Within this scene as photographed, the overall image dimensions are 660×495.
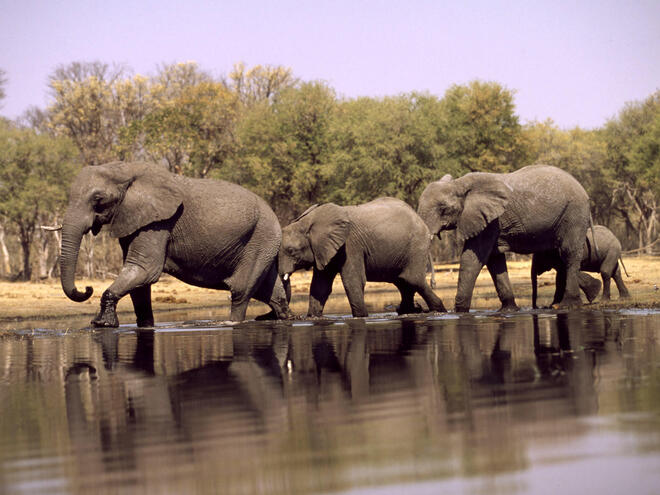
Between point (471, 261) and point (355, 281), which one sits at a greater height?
point (471, 261)

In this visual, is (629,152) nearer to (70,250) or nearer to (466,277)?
(466,277)

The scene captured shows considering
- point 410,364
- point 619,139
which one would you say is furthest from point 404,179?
point 410,364

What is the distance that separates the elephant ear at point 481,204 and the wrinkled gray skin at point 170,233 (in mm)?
3402

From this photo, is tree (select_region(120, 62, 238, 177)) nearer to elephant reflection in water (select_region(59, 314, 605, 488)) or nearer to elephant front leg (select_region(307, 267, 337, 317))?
elephant front leg (select_region(307, 267, 337, 317))

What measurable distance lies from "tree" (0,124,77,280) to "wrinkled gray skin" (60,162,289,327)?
36.4 m

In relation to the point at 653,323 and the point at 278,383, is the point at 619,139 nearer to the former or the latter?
the point at 653,323

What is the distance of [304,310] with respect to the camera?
866 inches

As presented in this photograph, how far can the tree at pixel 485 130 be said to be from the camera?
55250 millimetres

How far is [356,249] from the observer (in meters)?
17.9

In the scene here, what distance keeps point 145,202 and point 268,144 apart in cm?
4033

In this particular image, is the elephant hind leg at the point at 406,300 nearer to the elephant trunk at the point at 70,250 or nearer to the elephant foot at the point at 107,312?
the elephant foot at the point at 107,312

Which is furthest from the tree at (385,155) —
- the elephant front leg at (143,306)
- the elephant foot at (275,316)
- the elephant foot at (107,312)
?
the elephant foot at (107,312)

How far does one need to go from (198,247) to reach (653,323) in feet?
22.3

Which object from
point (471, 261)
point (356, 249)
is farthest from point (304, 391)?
point (471, 261)
